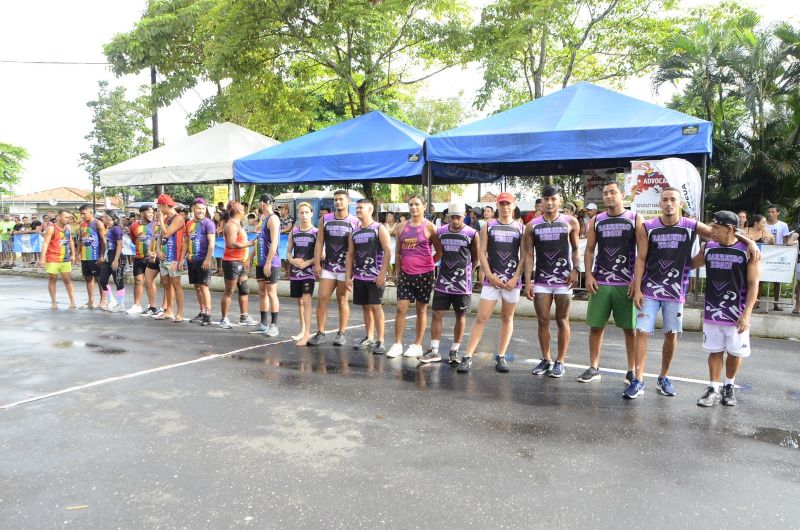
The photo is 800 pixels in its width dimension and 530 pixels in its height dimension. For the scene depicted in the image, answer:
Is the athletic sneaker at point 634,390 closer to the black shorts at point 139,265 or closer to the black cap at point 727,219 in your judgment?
the black cap at point 727,219

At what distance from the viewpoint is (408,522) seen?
3.20m

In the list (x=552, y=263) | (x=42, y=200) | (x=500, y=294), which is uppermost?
(x=42, y=200)

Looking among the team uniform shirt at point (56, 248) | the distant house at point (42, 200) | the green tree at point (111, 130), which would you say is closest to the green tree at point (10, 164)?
the distant house at point (42, 200)

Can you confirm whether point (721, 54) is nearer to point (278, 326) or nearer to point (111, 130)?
point (278, 326)

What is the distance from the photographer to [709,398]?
209 inches

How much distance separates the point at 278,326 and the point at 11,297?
294 inches

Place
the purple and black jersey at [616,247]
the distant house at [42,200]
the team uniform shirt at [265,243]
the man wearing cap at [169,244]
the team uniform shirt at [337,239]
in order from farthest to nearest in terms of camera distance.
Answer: the distant house at [42,200]
the man wearing cap at [169,244]
the team uniform shirt at [265,243]
the team uniform shirt at [337,239]
the purple and black jersey at [616,247]

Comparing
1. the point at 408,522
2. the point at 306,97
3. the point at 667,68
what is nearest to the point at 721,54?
the point at 667,68

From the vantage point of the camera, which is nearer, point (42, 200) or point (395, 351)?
point (395, 351)

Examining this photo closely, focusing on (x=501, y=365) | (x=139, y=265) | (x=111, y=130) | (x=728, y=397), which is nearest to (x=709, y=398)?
(x=728, y=397)

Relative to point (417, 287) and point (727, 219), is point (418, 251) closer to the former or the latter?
point (417, 287)

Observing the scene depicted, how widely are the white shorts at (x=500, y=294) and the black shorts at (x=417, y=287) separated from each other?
74cm

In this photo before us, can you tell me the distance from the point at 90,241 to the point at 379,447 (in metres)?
9.00

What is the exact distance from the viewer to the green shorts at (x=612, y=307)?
576cm
